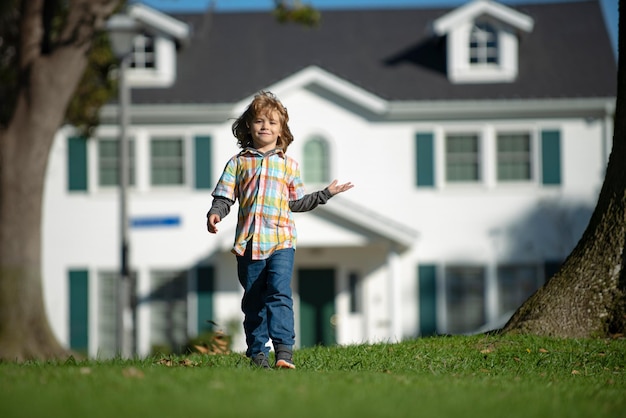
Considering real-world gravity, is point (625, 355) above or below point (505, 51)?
below

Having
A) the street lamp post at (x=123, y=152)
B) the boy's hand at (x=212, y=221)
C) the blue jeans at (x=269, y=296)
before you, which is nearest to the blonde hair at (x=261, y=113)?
the boy's hand at (x=212, y=221)

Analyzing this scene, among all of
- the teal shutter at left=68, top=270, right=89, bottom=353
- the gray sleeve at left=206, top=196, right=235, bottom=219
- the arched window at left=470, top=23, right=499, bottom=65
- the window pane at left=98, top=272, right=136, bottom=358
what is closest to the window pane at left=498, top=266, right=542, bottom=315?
the arched window at left=470, top=23, right=499, bottom=65

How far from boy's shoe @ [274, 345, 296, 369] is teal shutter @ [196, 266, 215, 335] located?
667 inches

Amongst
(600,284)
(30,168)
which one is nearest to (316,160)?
(30,168)

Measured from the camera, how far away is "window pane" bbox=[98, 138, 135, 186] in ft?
82.3

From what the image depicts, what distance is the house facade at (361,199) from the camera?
2475 centimetres

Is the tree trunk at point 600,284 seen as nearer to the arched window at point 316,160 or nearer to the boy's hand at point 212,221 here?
the boy's hand at point 212,221

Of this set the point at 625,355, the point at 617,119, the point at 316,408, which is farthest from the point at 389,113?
the point at 316,408

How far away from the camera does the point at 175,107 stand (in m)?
24.9

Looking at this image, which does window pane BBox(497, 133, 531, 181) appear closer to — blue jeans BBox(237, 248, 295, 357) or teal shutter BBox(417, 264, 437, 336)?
teal shutter BBox(417, 264, 437, 336)

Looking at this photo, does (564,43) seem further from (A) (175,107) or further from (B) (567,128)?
(A) (175,107)

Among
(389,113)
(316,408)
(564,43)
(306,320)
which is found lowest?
(306,320)

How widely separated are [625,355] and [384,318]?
15.5 metres

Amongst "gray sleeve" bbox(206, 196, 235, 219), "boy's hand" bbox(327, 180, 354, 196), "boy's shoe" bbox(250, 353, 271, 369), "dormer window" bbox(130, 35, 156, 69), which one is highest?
"dormer window" bbox(130, 35, 156, 69)
